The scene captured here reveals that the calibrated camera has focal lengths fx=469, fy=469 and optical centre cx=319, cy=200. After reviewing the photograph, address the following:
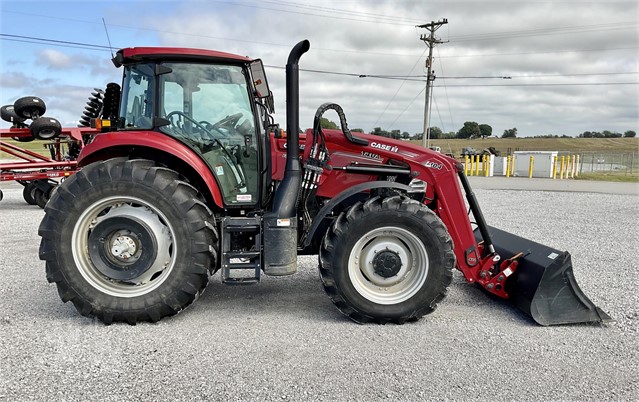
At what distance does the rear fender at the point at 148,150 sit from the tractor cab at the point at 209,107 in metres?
0.08

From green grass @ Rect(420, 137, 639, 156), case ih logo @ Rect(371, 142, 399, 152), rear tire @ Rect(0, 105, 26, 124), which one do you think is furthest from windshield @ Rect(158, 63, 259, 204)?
green grass @ Rect(420, 137, 639, 156)

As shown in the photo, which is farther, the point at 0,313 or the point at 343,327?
the point at 0,313

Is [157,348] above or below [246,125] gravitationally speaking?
below

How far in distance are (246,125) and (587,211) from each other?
34.1 ft

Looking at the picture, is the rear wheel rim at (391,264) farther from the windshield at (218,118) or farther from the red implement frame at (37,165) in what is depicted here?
the red implement frame at (37,165)

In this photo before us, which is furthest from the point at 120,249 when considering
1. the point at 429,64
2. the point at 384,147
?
the point at 429,64

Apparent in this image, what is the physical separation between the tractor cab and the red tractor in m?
0.01

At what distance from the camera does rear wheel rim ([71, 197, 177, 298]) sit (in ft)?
13.4

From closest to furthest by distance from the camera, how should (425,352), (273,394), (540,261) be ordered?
1. (273,394)
2. (425,352)
3. (540,261)

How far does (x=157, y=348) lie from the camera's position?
3.61 metres

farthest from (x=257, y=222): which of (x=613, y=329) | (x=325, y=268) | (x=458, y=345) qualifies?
(x=613, y=329)

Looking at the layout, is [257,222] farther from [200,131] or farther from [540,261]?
[540,261]

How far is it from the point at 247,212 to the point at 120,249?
3.88 feet

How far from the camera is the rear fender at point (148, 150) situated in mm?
4125
